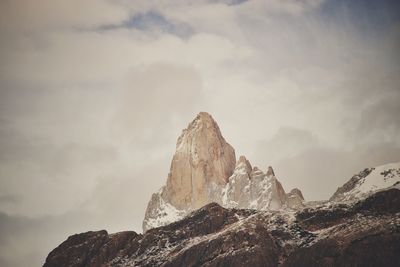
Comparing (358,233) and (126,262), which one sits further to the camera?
(126,262)

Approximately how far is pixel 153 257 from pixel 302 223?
4475cm

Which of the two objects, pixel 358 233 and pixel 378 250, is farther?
pixel 358 233

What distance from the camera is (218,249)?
186375 millimetres

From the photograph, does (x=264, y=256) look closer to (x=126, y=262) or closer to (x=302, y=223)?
(x=302, y=223)

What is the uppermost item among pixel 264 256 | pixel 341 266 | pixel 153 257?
pixel 153 257

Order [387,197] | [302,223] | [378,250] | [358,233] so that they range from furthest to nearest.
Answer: [302,223]
[387,197]
[358,233]
[378,250]

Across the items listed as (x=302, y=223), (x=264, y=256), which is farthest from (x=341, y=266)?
(x=302, y=223)

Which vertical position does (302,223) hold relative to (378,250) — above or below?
above

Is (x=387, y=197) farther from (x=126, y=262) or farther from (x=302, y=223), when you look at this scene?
(x=126, y=262)

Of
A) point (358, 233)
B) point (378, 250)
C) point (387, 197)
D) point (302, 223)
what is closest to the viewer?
point (378, 250)

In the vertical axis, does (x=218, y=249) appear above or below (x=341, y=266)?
above

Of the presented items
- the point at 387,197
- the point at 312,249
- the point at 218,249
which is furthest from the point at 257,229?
the point at 387,197

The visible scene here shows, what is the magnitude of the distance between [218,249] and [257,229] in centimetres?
1302

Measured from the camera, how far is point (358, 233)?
16662 cm
